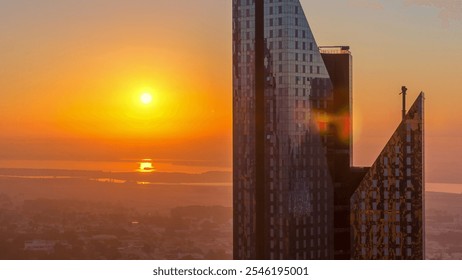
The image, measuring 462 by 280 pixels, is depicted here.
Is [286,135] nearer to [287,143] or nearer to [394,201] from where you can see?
[287,143]

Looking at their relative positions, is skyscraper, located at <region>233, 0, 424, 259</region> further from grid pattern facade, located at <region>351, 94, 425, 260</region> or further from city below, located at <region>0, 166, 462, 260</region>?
city below, located at <region>0, 166, 462, 260</region>

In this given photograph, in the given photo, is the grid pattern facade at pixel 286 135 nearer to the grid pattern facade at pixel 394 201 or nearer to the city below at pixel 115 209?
the grid pattern facade at pixel 394 201

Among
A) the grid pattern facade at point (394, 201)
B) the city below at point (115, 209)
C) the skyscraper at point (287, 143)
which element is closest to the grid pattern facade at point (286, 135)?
the skyscraper at point (287, 143)

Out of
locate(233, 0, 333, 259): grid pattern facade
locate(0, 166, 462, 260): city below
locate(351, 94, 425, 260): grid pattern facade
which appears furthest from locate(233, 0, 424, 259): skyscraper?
locate(0, 166, 462, 260): city below

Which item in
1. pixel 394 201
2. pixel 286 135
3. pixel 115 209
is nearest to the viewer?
pixel 115 209

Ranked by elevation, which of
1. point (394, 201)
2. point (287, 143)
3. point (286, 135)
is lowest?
point (394, 201)

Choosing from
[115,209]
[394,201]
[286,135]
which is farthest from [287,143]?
[115,209]
